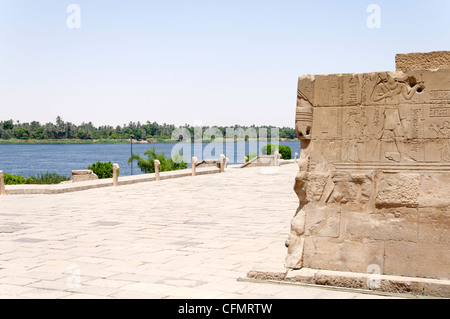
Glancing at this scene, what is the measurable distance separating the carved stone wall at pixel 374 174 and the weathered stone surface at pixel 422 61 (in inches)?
11.7

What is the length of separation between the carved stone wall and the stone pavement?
0.57m

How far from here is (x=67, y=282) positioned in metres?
5.71

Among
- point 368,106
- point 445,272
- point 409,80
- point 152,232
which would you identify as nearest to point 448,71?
point 409,80

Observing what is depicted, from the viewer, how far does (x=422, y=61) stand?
18.3 feet

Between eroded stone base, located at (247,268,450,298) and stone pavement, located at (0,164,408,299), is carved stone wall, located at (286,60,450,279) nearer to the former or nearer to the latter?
eroded stone base, located at (247,268,450,298)

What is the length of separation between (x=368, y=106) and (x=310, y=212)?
1321 millimetres

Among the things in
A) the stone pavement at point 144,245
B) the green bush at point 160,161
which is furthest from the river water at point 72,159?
the stone pavement at point 144,245

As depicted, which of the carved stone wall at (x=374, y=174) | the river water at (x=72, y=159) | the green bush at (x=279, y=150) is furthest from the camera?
the river water at (x=72, y=159)

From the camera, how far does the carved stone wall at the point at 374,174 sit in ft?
17.3

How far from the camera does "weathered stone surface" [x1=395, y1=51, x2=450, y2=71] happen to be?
552cm

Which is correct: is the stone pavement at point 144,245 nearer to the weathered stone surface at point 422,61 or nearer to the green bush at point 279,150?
the weathered stone surface at point 422,61

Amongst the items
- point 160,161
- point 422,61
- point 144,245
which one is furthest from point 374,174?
point 160,161

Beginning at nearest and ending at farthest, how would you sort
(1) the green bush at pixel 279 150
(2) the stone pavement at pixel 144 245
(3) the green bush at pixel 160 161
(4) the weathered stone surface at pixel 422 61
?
(2) the stone pavement at pixel 144 245 < (4) the weathered stone surface at pixel 422 61 < (3) the green bush at pixel 160 161 < (1) the green bush at pixel 279 150
